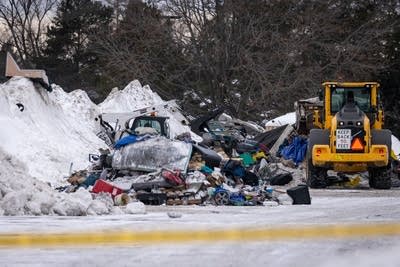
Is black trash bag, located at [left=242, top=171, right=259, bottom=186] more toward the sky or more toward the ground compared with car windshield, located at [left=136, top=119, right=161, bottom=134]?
more toward the ground

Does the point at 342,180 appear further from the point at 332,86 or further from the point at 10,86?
the point at 10,86

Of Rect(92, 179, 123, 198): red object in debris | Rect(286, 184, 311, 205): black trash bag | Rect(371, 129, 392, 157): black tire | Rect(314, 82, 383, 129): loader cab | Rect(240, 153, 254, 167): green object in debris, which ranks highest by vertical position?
Rect(314, 82, 383, 129): loader cab

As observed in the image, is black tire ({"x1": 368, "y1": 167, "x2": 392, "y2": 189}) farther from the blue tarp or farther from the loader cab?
the blue tarp

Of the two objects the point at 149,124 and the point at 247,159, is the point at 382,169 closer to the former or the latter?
the point at 247,159

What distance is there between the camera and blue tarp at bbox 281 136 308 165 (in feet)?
84.7

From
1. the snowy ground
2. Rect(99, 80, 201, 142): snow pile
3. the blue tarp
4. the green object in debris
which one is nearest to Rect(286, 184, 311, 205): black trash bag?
the snowy ground

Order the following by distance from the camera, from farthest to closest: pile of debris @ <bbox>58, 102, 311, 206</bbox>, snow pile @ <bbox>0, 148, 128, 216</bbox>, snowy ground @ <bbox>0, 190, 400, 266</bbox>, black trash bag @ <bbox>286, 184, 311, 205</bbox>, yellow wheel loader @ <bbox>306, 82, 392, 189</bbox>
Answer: yellow wheel loader @ <bbox>306, 82, 392, 189</bbox>
pile of debris @ <bbox>58, 102, 311, 206</bbox>
black trash bag @ <bbox>286, 184, 311, 205</bbox>
snow pile @ <bbox>0, 148, 128, 216</bbox>
snowy ground @ <bbox>0, 190, 400, 266</bbox>

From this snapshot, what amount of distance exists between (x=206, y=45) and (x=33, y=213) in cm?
3966

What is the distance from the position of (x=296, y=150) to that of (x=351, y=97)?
4.58 metres

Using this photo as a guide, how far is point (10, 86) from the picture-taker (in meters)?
27.7

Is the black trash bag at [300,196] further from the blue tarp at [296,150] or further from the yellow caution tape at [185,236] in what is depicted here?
the blue tarp at [296,150]

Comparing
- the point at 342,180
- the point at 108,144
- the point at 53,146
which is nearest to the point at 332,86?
the point at 342,180

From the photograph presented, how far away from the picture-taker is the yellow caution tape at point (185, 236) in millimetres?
8766

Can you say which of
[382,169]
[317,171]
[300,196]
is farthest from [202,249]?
[382,169]
